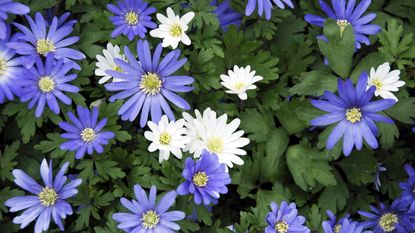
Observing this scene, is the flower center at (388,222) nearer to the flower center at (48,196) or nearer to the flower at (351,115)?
the flower at (351,115)

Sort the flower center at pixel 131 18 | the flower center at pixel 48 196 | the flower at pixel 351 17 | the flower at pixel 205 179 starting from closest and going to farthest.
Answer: the flower at pixel 205 179, the flower center at pixel 48 196, the flower center at pixel 131 18, the flower at pixel 351 17

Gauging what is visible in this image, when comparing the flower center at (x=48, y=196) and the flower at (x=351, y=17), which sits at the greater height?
the flower at (x=351, y=17)

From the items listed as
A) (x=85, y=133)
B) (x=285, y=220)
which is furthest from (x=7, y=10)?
(x=285, y=220)

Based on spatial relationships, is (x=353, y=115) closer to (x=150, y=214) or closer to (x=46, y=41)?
(x=150, y=214)

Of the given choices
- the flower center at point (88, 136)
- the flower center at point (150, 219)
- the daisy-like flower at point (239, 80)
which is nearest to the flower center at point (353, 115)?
the daisy-like flower at point (239, 80)

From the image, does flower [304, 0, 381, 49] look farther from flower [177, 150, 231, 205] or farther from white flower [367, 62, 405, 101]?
flower [177, 150, 231, 205]

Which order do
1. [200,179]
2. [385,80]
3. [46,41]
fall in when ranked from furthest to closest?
[385,80] → [46,41] → [200,179]

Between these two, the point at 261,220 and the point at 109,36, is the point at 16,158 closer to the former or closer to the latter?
the point at 109,36

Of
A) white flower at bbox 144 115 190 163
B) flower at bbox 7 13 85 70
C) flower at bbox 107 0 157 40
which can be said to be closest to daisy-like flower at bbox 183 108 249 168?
white flower at bbox 144 115 190 163
